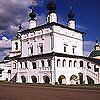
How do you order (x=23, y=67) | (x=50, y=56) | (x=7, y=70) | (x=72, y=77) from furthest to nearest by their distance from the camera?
(x=7, y=70)
(x=23, y=67)
(x=72, y=77)
(x=50, y=56)

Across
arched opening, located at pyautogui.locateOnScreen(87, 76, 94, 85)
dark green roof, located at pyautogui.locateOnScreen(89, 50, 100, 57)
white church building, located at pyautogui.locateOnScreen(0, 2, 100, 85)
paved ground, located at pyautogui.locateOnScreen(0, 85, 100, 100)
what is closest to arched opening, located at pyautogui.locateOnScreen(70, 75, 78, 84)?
white church building, located at pyautogui.locateOnScreen(0, 2, 100, 85)

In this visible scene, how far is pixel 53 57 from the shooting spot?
39.8m

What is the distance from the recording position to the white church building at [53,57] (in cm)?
4066

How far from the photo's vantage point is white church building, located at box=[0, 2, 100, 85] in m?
40.7

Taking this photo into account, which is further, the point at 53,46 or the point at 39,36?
the point at 39,36

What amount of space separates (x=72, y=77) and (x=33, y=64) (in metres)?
7.86

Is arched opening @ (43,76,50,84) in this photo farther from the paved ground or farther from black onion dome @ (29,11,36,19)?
the paved ground

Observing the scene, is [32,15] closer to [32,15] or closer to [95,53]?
[32,15]

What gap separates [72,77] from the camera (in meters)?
43.1

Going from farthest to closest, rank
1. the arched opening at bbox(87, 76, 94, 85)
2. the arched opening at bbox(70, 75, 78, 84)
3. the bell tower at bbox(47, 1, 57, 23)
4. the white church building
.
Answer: the bell tower at bbox(47, 1, 57, 23) < the arched opening at bbox(70, 75, 78, 84) < the arched opening at bbox(87, 76, 94, 85) < the white church building

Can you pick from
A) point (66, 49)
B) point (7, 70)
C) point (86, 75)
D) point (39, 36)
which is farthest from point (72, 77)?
point (7, 70)

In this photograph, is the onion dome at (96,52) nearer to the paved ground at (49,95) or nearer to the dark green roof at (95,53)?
the dark green roof at (95,53)

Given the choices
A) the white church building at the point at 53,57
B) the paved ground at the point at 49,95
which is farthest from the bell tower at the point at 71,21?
the paved ground at the point at 49,95

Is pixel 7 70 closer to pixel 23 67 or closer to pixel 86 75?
pixel 23 67
